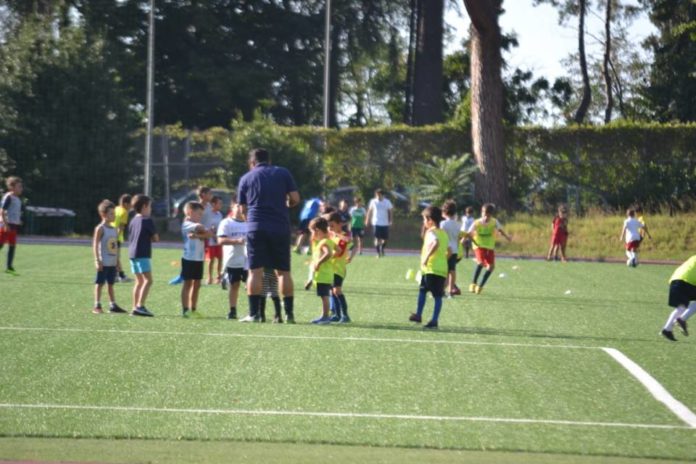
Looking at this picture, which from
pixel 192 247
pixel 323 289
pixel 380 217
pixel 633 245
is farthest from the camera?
pixel 633 245

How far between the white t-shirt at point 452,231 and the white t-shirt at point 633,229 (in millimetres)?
13761

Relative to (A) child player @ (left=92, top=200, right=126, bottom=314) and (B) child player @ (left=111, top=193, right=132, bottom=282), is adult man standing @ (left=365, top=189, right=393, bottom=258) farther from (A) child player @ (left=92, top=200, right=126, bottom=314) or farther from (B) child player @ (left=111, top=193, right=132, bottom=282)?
(A) child player @ (left=92, top=200, right=126, bottom=314)

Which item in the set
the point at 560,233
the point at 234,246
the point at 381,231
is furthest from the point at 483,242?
the point at 560,233

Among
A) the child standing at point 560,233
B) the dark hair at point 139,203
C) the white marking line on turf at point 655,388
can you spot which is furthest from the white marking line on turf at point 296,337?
the child standing at point 560,233

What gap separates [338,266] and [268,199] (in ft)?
6.01

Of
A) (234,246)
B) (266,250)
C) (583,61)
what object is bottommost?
(234,246)

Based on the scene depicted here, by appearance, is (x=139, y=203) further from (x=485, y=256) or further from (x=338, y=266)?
(x=485, y=256)

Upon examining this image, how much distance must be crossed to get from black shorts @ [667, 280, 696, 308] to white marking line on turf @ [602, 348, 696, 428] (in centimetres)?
123

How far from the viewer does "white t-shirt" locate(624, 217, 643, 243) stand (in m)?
32.9

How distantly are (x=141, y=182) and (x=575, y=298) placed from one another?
28.4 m

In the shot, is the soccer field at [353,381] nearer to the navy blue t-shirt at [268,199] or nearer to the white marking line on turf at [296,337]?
the white marking line on turf at [296,337]

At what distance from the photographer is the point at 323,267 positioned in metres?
15.3

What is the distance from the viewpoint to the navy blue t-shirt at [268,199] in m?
14.2

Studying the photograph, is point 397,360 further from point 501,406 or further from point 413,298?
point 413,298
